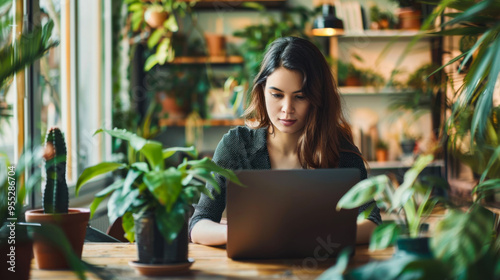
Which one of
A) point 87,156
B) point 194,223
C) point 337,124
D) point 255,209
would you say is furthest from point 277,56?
point 87,156

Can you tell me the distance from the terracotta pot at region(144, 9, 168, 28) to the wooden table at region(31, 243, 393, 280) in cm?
269

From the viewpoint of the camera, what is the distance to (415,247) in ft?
3.48

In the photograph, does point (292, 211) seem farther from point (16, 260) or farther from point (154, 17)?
point (154, 17)

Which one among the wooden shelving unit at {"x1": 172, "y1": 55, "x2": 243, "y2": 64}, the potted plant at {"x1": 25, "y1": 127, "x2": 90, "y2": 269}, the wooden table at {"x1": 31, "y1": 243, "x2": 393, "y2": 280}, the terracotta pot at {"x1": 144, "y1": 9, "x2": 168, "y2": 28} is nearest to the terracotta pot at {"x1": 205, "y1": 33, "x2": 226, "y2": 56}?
the wooden shelving unit at {"x1": 172, "y1": 55, "x2": 243, "y2": 64}

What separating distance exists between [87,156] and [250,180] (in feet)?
7.94

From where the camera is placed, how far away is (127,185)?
123 centimetres

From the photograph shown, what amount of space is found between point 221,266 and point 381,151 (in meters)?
3.31

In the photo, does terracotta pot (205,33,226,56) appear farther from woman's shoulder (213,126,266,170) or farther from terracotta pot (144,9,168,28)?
woman's shoulder (213,126,266,170)

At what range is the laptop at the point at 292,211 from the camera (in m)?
1.31

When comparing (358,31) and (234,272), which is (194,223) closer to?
(234,272)

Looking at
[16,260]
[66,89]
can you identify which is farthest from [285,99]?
[66,89]

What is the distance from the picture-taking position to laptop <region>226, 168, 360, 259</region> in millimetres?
1308

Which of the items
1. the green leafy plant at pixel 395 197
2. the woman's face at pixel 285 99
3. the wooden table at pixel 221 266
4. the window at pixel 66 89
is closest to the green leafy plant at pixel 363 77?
the window at pixel 66 89

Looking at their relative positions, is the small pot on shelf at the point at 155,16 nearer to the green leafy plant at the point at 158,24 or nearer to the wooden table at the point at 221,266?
the green leafy plant at the point at 158,24
